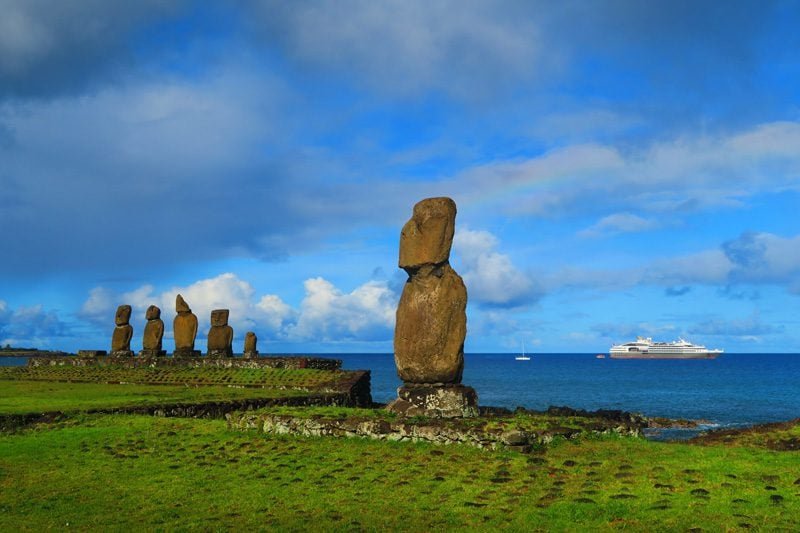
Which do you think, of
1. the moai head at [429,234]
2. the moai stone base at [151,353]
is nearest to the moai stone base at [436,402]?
the moai head at [429,234]

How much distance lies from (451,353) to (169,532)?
10.0 meters

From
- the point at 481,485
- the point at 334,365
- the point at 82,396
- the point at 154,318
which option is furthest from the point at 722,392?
the point at 481,485

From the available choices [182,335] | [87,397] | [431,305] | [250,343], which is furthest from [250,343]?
[431,305]

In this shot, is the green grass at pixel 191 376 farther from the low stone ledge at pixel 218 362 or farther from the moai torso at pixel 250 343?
the moai torso at pixel 250 343

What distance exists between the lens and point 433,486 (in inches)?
548

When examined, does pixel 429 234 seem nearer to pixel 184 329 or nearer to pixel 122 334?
pixel 184 329

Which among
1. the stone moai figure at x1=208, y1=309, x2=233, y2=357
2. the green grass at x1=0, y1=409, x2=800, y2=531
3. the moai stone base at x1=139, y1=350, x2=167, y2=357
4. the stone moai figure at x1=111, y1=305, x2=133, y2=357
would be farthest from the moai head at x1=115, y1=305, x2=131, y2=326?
the green grass at x1=0, y1=409, x2=800, y2=531

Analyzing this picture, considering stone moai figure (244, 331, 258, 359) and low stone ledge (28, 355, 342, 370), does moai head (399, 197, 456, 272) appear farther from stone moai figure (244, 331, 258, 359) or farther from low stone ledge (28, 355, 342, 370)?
stone moai figure (244, 331, 258, 359)

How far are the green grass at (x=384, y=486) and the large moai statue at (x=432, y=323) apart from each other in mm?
2898

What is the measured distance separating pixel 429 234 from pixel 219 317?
113ft

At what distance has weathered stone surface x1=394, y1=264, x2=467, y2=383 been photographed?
19922mm

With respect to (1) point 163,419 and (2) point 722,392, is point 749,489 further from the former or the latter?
(2) point 722,392

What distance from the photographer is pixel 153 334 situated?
5300 cm

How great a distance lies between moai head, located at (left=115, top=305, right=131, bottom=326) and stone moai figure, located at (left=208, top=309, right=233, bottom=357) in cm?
780
